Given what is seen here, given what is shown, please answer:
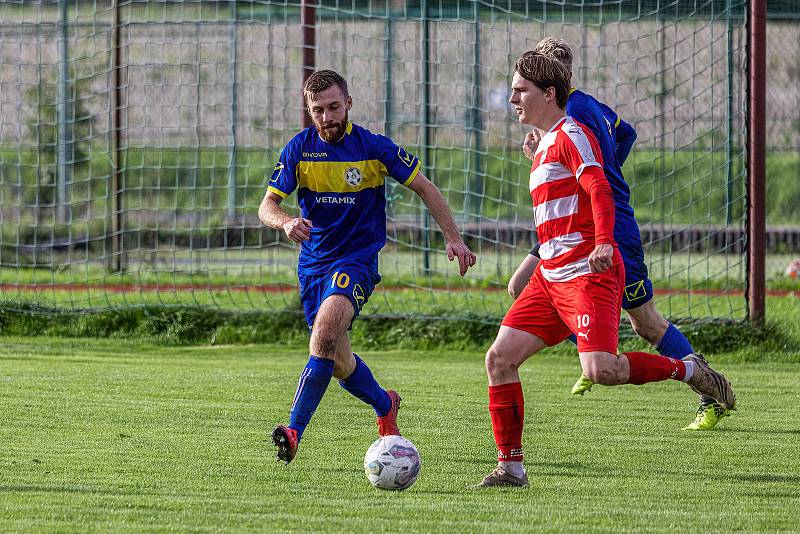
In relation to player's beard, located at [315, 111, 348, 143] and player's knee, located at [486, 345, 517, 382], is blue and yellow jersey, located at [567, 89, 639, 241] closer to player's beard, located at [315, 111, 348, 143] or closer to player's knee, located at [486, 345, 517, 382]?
player's beard, located at [315, 111, 348, 143]

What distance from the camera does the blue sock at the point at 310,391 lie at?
5.48 metres

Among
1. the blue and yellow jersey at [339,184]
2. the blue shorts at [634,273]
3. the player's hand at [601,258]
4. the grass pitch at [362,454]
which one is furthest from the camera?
the blue shorts at [634,273]

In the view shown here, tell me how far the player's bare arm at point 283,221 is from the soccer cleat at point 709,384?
1.86 metres

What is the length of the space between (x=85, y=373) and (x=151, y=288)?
379cm

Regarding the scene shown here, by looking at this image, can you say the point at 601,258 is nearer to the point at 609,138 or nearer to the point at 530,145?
the point at 530,145

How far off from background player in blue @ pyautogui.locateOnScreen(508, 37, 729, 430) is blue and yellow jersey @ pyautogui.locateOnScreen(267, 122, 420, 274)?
71 centimetres

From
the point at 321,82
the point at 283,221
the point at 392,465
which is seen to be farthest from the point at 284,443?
the point at 321,82

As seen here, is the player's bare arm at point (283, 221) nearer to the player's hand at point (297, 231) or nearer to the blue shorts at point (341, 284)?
the player's hand at point (297, 231)

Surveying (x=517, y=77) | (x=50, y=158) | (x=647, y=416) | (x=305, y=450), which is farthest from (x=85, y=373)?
(x=50, y=158)

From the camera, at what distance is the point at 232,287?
1205 centimetres

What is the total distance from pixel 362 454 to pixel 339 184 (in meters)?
1.25

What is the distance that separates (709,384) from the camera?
5.95 metres

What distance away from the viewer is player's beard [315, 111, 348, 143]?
5926 millimetres

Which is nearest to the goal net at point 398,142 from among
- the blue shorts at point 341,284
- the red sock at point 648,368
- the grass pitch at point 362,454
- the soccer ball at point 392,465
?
the grass pitch at point 362,454
